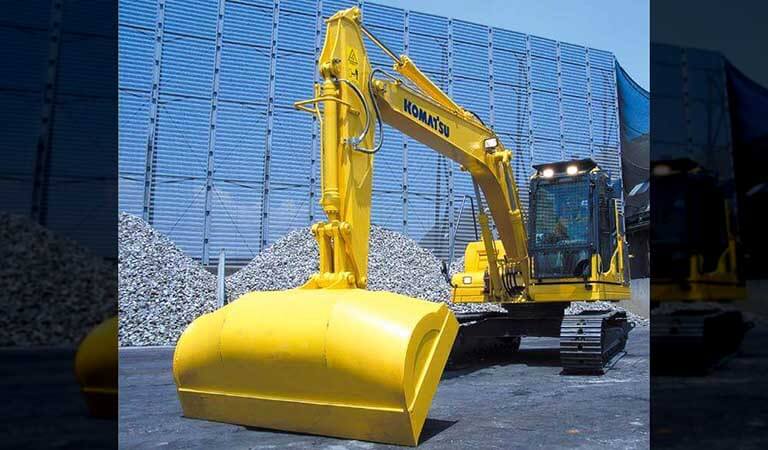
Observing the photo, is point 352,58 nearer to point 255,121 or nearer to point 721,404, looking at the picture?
point 721,404

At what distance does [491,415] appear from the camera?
232 inches

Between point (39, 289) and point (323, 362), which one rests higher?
point (39, 289)

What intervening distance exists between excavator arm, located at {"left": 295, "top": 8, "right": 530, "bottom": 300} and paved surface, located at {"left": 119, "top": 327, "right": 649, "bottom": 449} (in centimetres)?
146

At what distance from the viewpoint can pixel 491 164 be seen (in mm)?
9562

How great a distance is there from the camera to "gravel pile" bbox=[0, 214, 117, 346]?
112cm

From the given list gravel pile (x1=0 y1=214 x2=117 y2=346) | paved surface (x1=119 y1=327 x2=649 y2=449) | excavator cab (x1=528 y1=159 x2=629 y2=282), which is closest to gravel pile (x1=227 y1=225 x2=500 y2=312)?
excavator cab (x1=528 y1=159 x2=629 y2=282)

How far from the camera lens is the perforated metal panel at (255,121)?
15.5 metres

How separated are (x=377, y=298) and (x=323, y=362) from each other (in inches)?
25.6

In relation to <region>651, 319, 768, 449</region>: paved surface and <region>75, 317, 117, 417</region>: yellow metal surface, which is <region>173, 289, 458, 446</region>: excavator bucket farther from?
<region>75, 317, 117, 417</region>: yellow metal surface

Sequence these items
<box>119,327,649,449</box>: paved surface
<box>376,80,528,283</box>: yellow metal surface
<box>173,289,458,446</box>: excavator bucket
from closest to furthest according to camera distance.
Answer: <box>173,289,458,446</box>: excavator bucket → <box>119,327,649,449</box>: paved surface → <box>376,80,528,283</box>: yellow metal surface

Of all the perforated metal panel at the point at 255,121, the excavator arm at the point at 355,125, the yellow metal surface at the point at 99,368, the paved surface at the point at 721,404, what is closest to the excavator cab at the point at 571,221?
the excavator arm at the point at 355,125

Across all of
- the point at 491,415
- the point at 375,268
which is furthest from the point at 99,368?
the point at 375,268

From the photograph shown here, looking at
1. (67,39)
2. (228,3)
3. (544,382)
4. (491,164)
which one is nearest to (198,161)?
(228,3)

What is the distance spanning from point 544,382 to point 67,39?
7.75 metres
